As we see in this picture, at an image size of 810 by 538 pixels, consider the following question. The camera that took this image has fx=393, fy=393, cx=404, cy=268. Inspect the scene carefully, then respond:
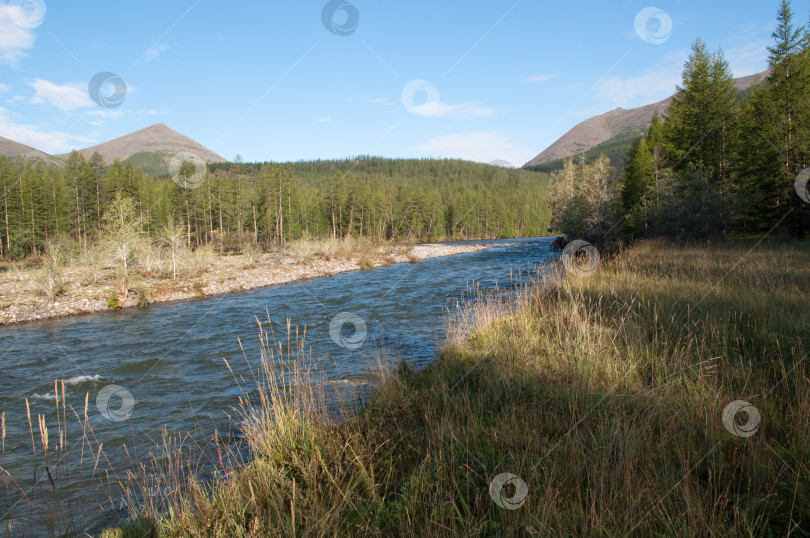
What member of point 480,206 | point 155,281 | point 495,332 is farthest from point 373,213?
point 495,332

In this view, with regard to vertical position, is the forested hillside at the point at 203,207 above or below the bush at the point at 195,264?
above

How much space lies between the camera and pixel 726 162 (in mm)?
25672

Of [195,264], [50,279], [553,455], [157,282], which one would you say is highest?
[195,264]

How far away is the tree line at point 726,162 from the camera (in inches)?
819

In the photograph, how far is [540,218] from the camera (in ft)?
357

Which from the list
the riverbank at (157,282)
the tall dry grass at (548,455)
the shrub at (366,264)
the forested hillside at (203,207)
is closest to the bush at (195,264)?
the riverbank at (157,282)

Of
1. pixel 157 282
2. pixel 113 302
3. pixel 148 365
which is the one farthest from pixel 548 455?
pixel 157 282

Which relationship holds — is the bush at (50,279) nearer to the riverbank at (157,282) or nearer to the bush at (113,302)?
the riverbank at (157,282)

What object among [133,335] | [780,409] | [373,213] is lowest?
[133,335]

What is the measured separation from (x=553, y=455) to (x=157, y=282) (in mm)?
23736

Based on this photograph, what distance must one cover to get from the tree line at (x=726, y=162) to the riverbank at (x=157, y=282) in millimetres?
19963

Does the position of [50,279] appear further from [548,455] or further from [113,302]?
[548,455]

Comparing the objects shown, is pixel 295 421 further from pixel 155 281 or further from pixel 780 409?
pixel 155 281

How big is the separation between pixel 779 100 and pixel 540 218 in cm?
8916
